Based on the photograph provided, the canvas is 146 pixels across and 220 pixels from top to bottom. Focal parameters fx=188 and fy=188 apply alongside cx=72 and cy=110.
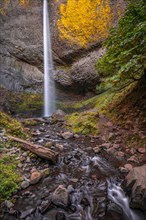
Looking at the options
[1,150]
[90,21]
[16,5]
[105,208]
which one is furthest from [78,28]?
[105,208]

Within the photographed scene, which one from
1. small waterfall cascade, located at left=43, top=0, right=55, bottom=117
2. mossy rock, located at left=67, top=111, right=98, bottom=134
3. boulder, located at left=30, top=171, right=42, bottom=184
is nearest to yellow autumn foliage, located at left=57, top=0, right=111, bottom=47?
small waterfall cascade, located at left=43, top=0, right=55, bottom=117

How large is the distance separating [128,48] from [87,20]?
8020 mm

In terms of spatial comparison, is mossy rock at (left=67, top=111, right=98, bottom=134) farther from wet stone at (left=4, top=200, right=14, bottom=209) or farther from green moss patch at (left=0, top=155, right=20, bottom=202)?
wet stone at (left=4, top=200, right=14, bottom=209)

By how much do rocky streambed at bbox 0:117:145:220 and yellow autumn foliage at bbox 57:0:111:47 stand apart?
28.6 feet

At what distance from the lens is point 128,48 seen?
480cm

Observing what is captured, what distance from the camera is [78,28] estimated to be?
11844 mm

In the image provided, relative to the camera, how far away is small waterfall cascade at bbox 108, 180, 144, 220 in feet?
9.28

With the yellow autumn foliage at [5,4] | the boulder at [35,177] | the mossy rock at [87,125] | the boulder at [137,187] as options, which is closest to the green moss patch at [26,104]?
the mossy rock at [87,125]

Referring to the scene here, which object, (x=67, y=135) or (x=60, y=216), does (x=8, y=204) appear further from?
(x=67, y=135)

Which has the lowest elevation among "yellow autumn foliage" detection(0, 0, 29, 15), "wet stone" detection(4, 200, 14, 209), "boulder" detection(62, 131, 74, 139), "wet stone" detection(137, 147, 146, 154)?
"wet stone" detection(4, 200, 14, 209)

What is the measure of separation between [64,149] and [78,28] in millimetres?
9350

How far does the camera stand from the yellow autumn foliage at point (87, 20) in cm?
1166

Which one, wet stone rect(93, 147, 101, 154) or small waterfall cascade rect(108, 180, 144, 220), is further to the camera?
wet stone rect(93, 147, 101, 154)

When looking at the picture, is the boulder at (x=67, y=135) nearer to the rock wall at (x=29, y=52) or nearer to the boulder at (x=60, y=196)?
the boulder at (x=60, y=196)
